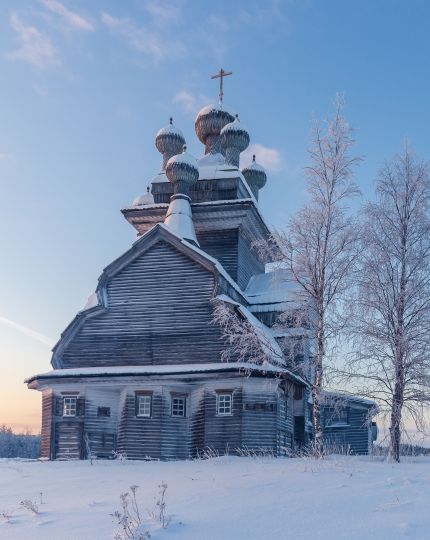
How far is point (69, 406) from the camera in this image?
2361cm

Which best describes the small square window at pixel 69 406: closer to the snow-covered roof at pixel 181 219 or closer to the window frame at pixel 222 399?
the window frame at pixel 222 399

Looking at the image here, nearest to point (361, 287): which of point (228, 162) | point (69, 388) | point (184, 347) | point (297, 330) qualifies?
point (297, 330)

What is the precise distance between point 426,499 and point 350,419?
67.8ft

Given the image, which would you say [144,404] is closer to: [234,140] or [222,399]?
[222,399]

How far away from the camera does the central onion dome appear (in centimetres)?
3378

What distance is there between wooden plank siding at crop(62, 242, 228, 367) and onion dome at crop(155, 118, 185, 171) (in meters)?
10.7

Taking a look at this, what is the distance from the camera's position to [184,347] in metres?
22.9

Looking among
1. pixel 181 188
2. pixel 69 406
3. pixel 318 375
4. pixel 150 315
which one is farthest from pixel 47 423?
pixel 181 188

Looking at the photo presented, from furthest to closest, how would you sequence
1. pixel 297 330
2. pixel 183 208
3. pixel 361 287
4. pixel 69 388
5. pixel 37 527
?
pixel 183 208 → pixel 69 388 → pixel 297 330 → pixel 361 287 → pixel 37 527

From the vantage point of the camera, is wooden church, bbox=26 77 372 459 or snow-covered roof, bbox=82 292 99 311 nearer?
wooden church, bbox=26 77 372 459

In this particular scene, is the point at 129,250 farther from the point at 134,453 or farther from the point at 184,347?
the point at 134,453

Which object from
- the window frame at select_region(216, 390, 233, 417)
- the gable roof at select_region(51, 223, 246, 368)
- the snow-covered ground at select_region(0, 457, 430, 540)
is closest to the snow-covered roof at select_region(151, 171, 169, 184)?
the gable roof at select_region(51, 223, 246, 368)

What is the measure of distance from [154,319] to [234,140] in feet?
40.6

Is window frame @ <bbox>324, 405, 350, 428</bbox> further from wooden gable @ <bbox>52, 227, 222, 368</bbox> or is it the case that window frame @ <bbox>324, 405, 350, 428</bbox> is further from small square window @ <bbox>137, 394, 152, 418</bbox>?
small square window @ <bbox>137, 394, 152, 418</bbox>
